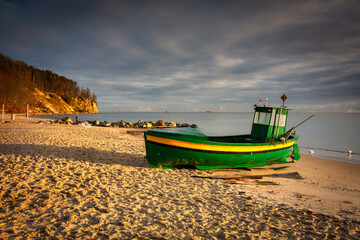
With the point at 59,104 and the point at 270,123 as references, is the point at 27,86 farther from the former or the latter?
the point at 270,123

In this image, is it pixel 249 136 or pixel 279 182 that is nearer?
pixel 279 182

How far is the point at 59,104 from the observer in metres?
95.7

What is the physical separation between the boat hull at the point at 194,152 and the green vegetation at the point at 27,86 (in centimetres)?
6429

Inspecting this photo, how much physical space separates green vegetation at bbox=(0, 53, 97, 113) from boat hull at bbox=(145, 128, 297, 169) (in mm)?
64292

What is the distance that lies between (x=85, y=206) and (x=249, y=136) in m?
11.1

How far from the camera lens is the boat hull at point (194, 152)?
360 inches

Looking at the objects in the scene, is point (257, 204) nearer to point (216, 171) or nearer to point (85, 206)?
point (216, 171)

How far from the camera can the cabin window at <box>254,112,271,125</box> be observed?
12.1 meters

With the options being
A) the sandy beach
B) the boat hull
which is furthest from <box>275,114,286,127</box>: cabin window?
the sandy beach

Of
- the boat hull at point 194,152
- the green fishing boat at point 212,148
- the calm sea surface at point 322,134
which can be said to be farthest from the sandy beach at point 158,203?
the calm sea surface at point 322,134

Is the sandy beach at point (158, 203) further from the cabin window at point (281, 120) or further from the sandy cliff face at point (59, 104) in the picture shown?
the sandy cliff face at point (59, 104)

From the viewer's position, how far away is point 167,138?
903cm

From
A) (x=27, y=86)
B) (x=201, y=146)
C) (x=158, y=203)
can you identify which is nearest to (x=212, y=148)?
(x=201, y=146)

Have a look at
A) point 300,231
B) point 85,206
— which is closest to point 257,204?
point 300,231
